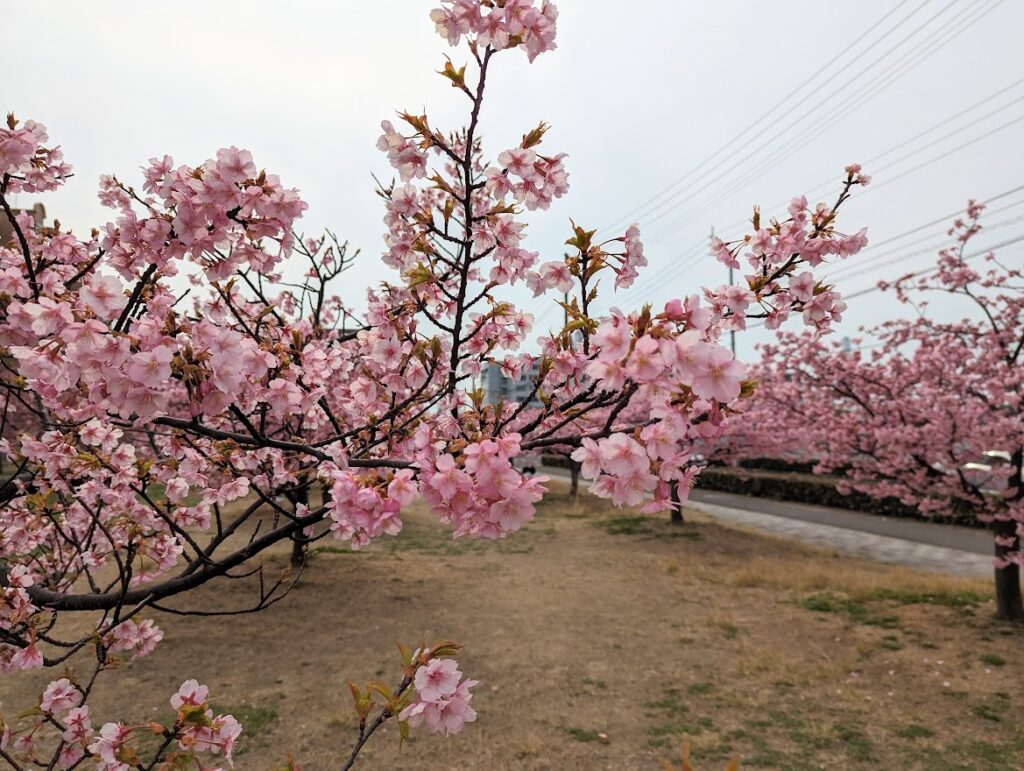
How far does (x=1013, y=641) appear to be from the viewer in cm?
651

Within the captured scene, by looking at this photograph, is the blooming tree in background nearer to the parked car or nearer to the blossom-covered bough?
the parked car

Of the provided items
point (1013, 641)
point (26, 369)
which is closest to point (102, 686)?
point (26, 369)

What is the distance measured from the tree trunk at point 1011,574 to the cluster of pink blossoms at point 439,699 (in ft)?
26.3

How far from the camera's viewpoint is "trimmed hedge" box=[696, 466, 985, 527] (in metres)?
18.0

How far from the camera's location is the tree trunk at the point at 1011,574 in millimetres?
7113

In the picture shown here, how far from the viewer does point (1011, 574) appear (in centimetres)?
714

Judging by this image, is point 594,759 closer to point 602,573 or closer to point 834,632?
point 834,632

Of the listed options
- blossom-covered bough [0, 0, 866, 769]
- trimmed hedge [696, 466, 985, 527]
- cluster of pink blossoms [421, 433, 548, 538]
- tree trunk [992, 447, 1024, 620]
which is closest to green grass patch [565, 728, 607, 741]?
blossom-covered bough [0, 0, 866, 769]

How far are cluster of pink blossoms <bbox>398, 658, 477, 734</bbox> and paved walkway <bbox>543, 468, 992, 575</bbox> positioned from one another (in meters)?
12.4

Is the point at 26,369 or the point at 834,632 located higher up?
the point at 26,369

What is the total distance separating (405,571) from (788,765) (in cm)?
654

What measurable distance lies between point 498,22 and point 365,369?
1476 millimetres

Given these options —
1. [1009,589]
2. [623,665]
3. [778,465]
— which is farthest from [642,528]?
[778,465]

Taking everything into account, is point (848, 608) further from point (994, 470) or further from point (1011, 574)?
point (994, 470)
